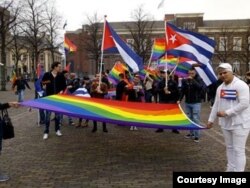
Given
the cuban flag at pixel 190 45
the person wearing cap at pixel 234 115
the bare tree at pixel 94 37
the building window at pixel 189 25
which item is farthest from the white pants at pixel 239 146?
the building window at pixel 189 25

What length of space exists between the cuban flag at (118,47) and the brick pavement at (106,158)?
2118 mm

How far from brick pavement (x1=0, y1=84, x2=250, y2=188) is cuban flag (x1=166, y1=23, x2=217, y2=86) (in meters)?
2.26

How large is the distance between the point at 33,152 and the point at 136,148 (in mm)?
2429

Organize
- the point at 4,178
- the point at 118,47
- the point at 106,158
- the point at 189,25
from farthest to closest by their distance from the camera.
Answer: the point at 189,25 → the point at 118,47 → the point at 106,158 → the point at 4,178

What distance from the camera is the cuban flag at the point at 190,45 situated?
1120cm

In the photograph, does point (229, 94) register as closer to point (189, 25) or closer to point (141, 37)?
point (141, 37)

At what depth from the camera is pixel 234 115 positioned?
6.27 metres

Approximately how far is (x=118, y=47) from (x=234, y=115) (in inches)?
223

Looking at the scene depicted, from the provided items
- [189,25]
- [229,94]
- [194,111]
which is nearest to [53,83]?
[194,111]

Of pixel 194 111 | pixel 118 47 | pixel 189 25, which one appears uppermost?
pixel 189 25

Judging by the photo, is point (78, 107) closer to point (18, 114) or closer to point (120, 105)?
point (120, 105)

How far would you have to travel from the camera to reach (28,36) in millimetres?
44969

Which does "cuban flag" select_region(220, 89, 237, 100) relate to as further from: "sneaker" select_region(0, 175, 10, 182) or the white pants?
"sneaker" select_region(0, 175, 10, 182)

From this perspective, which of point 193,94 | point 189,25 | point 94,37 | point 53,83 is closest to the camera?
point 193,94
